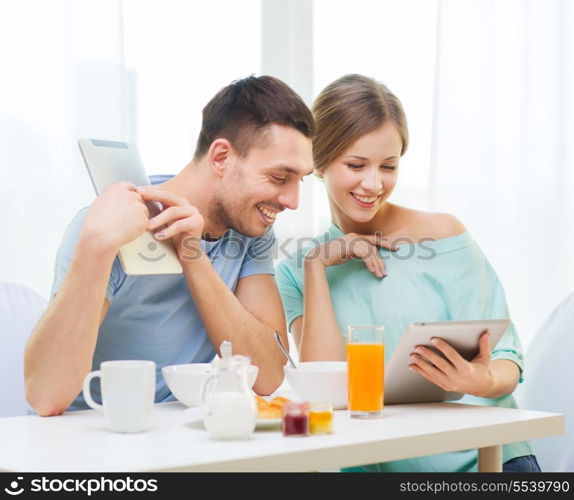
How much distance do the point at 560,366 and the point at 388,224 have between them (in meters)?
0.51

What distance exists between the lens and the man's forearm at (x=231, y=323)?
1.60 m

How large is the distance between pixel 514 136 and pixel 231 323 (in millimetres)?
1597

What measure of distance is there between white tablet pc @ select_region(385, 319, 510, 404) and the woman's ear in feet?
1.96

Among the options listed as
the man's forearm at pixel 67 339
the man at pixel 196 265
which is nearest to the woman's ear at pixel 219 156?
the man at pixel 196 265

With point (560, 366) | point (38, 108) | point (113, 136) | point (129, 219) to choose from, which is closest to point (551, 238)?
point (560, 366)

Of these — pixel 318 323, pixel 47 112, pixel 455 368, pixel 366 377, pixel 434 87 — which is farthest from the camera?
pixel 434 87

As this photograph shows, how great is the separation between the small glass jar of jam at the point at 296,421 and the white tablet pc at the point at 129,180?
0.39 meters

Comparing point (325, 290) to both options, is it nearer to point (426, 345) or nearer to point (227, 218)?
point (227, 218)

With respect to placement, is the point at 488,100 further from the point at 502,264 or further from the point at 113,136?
the point at 113,136

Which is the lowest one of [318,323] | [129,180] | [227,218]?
[318,323]

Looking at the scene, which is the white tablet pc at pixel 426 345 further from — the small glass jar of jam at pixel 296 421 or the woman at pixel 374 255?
the woman at pixel 374 255

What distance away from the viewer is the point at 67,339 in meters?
1.33

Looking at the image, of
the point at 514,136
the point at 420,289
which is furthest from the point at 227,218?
the point at 514,136

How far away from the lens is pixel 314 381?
1372mm
